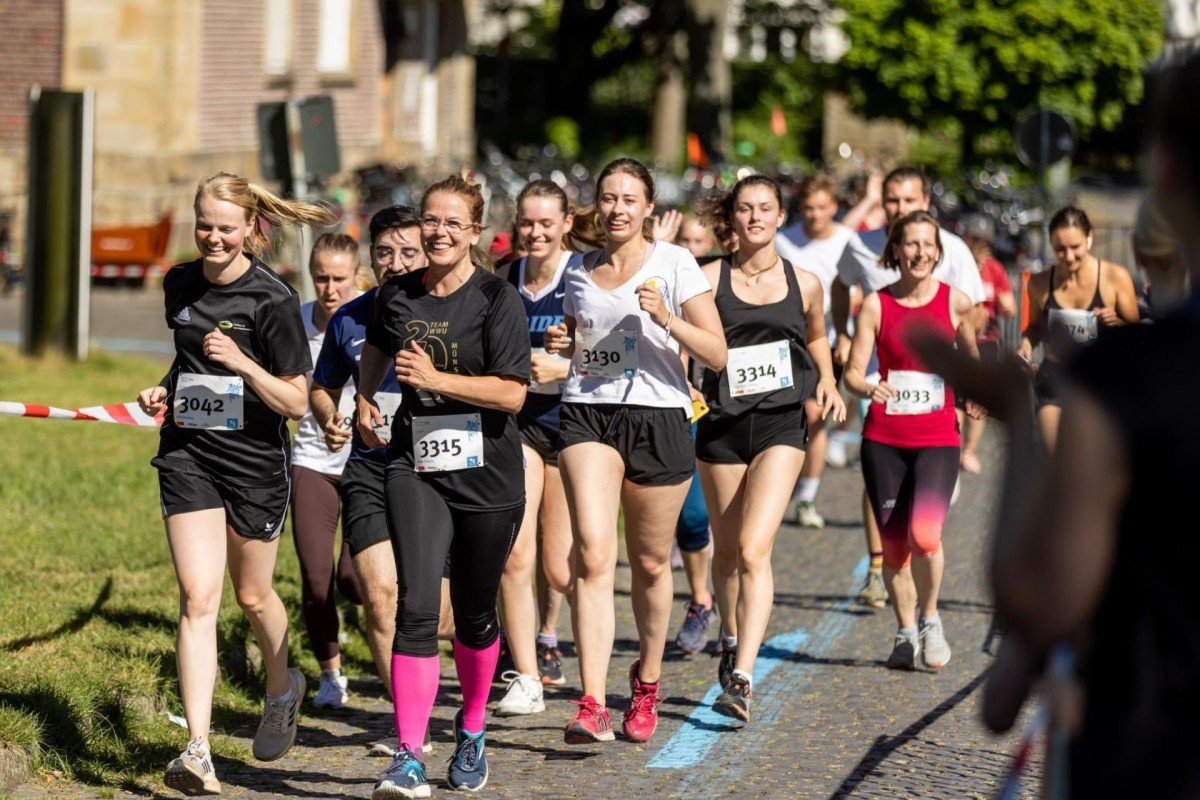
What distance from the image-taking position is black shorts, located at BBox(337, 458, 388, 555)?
672 cm

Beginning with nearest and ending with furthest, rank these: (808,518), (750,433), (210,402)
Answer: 1. (210,402)
2. (750,433)
3. (808,518)

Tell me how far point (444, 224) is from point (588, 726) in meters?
1.87

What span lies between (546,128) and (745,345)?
134 feet

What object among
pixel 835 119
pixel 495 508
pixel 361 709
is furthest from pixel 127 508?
pixel 835 119

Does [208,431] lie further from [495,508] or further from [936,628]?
[936,628]

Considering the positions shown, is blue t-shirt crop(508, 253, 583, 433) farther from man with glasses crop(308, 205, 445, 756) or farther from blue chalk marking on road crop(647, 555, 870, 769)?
blue chalk marking on road crop(647, 555, 870, 769)

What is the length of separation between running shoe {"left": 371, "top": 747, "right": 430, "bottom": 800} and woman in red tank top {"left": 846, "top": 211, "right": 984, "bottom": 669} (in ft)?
9.61

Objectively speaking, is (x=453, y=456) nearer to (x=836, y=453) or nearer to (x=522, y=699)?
(x=522, y=699)

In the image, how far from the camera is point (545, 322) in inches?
299

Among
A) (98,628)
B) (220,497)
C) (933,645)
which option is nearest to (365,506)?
(220,497)

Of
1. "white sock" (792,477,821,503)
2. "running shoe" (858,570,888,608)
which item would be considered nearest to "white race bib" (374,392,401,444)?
"running shoe" (858,570,888,608)

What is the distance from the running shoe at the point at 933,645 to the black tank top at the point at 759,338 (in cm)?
122

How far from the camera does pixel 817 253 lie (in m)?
10.7

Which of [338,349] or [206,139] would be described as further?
[206,139]
